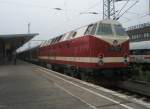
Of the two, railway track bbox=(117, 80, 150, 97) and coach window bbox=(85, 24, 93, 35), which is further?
coach window bbox=(85, 24, 93, 35)

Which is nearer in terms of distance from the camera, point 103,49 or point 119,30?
point 103,49

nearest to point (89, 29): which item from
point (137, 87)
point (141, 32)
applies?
point (137, 87)

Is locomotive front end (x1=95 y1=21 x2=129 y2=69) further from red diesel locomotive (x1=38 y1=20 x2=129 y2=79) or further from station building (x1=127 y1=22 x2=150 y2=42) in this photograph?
station building (x1=127 y1=22 x2=150 y2=42)

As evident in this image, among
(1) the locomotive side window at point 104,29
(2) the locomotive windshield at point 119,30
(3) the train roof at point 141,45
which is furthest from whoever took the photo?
(3) the train roof at point 141,45

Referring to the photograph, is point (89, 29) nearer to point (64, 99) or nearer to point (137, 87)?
point (137, 87)

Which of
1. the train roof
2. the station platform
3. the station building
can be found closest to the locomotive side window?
the station platform

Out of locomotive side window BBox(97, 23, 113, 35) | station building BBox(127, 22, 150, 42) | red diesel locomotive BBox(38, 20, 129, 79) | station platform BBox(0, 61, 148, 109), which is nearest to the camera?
station platform BBox(0, 61, 148, 109)

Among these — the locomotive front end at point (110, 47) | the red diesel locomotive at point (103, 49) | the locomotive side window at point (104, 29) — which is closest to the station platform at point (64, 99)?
the red diesel locomotive at point (103, 49)

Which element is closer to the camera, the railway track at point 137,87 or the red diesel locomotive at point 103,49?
the railway track at point 137,87

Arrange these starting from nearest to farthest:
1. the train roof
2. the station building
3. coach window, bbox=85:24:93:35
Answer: coach window, bbox=85:24:93:35
the train roof
the station building

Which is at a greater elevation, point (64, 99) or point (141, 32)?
point (141, 32)

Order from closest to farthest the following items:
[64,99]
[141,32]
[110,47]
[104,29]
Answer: [64,99], [110,47], [104,29], [141,32]

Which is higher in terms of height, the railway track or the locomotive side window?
the locomotive side window

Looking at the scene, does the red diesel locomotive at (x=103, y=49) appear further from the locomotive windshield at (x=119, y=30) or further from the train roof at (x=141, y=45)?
the train roof at (x=141, y=45)
